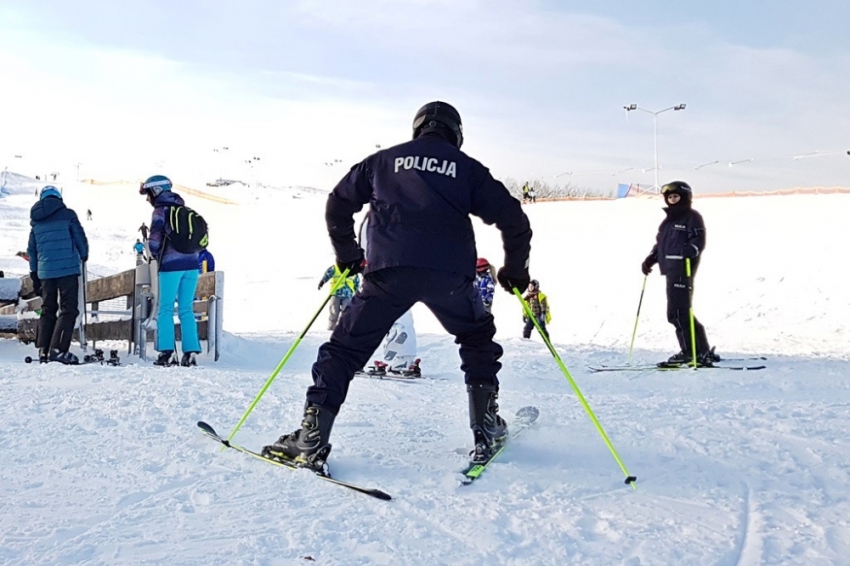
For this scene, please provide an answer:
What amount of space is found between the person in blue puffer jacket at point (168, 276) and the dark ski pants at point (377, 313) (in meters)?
4.34

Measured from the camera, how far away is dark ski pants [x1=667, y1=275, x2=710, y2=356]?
9125mm

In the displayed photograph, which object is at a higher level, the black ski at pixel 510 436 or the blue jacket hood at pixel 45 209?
the blue jacket hood at pixel 45 209

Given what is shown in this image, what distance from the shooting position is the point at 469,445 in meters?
4.30

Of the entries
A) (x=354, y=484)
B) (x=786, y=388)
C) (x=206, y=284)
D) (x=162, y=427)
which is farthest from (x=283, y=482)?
(x=206, y=284)

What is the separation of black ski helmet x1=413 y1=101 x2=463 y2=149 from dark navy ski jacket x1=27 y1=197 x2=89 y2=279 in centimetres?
502

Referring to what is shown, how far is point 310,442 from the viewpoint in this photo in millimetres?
3730

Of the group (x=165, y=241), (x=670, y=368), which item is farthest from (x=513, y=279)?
(x=670, y=368)

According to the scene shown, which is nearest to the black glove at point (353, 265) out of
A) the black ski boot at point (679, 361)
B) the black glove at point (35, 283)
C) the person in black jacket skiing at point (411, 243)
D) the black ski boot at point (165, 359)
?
the person in black jacket skiing at point (411, 243)

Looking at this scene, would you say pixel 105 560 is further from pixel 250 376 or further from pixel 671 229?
pixel 671 229

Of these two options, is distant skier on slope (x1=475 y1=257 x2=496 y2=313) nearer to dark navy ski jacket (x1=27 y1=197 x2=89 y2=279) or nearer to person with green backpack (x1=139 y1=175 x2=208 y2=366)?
person with green backpack (x1=139 y1=175 x2=208 y2=366)

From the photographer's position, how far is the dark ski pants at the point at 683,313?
9.12 metres

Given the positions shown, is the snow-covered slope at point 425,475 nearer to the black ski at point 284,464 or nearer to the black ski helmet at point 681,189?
the black ski at point 284,464

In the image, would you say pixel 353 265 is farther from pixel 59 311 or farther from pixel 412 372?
pixel 59 311

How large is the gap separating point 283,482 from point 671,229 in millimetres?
6976
